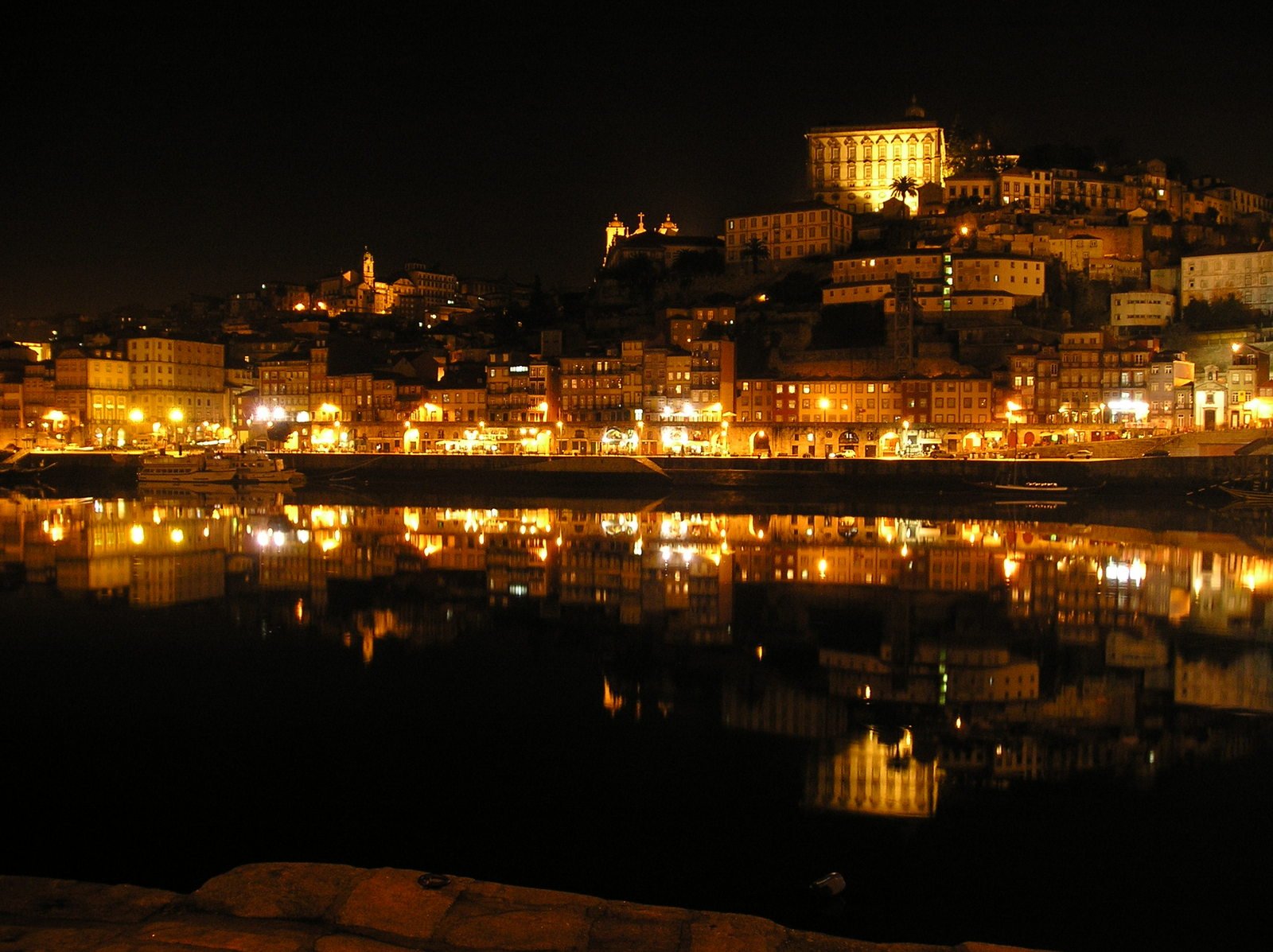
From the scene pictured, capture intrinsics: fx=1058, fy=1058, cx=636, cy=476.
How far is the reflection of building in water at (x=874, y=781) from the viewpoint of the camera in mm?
7449

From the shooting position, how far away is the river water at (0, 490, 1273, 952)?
6367mm

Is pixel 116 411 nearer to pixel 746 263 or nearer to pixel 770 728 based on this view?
pixel 746 263

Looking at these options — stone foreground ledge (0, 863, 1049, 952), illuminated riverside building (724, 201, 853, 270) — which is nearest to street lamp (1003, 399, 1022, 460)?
illuminated riverside building (724, 201, 853, 270)

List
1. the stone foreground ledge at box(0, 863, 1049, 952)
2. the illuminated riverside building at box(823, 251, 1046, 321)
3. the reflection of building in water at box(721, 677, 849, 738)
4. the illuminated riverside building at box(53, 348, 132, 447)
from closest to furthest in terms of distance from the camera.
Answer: the stone foreground ledge at box(0, 863, 1049, 952) → the reflection of building in water at box(721, 677, 849, 738) → the illuminated riverside building at box(823, 251, 1046, 321) → the illuminated riverside building at box(53, 348, 132, 447)

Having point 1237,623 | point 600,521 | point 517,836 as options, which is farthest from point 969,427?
point 517,836

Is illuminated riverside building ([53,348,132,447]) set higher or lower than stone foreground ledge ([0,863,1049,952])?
higher

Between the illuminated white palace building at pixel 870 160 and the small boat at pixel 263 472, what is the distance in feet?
116

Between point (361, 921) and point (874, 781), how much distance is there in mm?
4719

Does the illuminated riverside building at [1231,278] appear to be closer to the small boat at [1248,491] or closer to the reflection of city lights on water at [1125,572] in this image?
the small boat at [1248,491]

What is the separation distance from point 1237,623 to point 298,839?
13.1 m

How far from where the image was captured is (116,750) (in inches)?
340

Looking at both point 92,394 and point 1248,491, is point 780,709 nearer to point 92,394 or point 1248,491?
point 1248,491

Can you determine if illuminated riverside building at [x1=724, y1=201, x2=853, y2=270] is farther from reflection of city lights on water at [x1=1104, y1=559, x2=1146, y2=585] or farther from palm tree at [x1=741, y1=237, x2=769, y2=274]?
reflection of city lights on water at [x1=1104, y1=559, x2=1146, y2=585]

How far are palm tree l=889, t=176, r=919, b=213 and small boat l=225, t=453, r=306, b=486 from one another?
125ft
